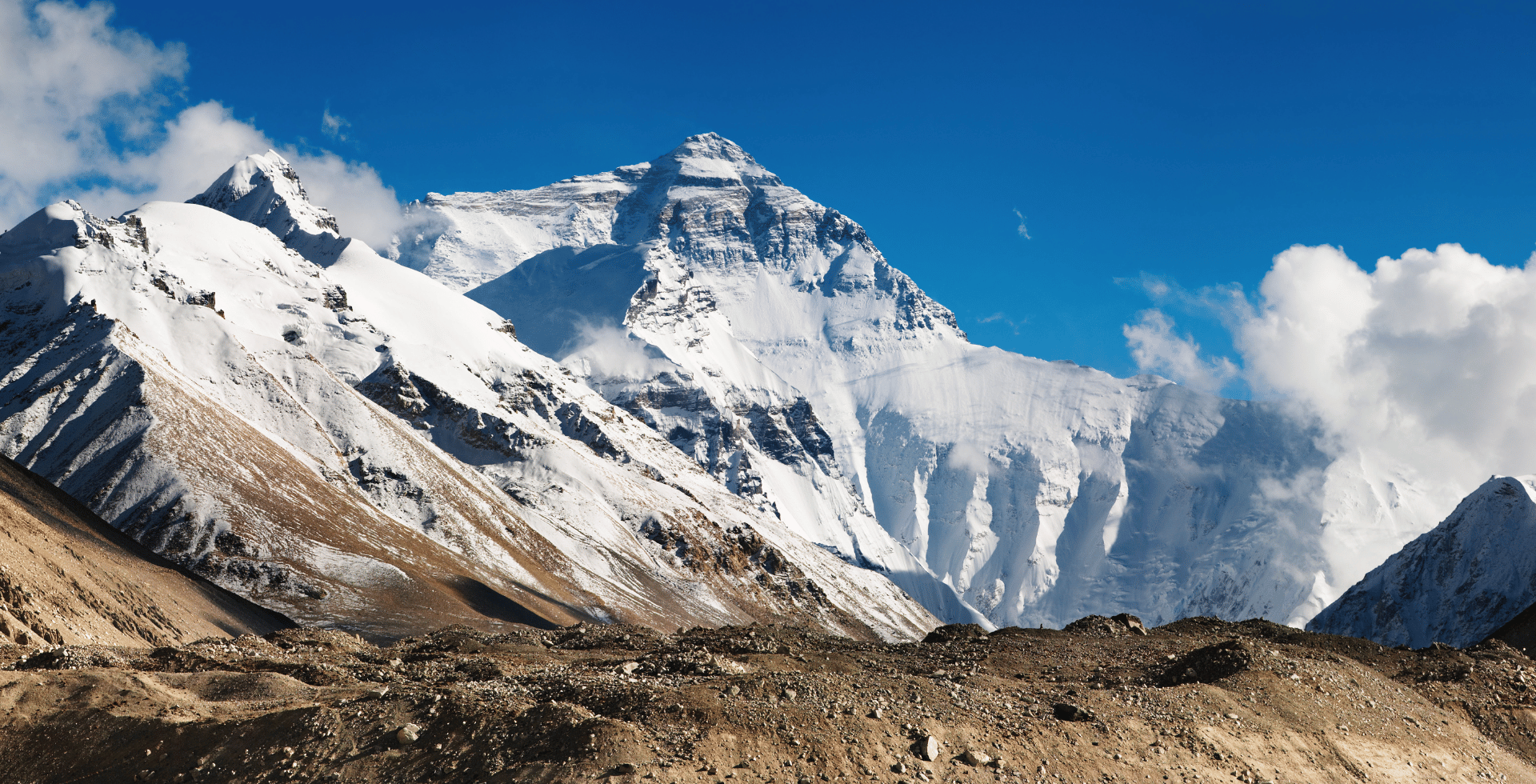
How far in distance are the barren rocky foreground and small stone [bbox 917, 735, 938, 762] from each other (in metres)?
0.12

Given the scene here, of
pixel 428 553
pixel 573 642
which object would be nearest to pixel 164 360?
pixel 428 553

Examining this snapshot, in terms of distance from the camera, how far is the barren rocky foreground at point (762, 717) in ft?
102

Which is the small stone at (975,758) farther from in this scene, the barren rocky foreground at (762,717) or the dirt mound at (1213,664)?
the dirt mound at (1213,664)

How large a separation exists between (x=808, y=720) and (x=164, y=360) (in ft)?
631

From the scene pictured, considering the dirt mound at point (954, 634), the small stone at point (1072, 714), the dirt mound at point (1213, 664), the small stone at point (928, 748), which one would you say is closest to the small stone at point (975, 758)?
the small stone at point (928, 748)

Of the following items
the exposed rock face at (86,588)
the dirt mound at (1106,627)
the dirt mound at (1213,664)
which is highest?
the dirt mound at (1106,627)

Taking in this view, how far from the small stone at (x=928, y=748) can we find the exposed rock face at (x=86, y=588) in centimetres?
3280

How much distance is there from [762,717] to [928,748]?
4.89 metres

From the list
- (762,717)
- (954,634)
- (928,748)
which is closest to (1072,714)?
(928,748)

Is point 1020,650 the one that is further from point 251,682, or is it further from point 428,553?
point 428,553

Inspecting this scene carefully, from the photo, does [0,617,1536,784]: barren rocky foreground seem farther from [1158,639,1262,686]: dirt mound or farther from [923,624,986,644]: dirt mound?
[923,624,986,644]: dirt mound

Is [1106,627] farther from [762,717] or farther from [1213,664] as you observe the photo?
[762,717]

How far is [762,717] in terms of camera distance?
108 ft

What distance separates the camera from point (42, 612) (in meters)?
65.6
